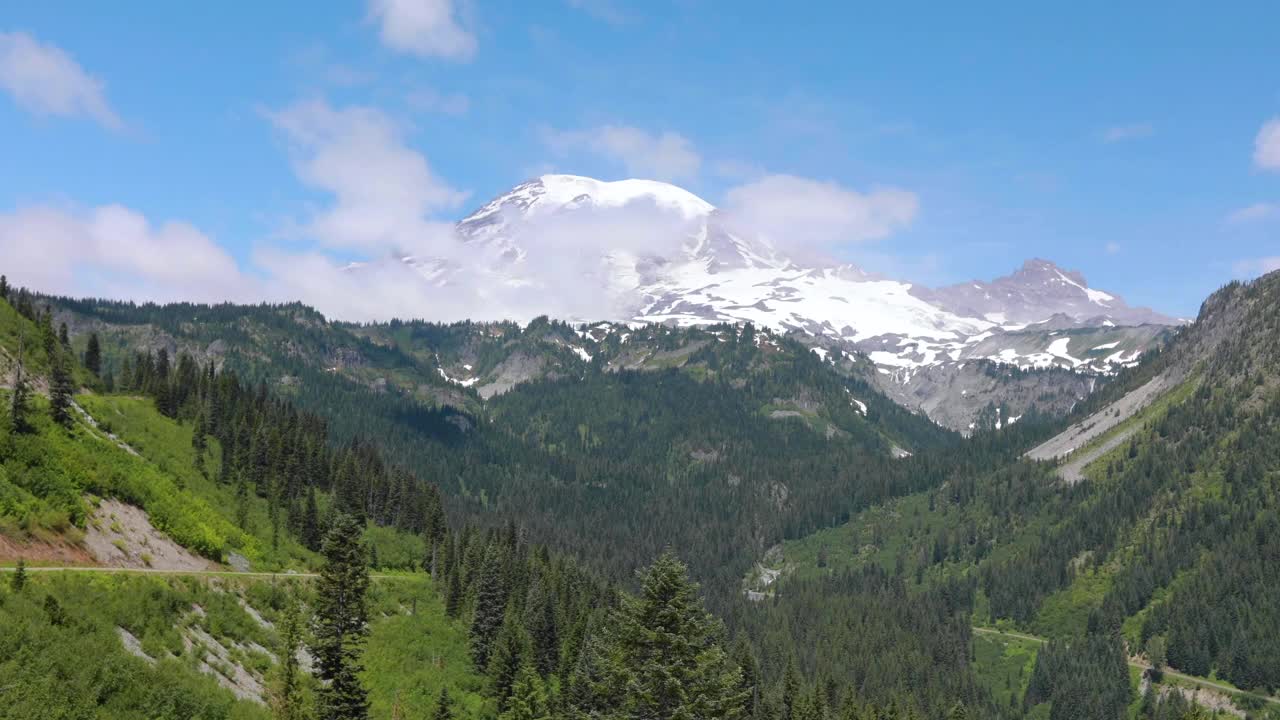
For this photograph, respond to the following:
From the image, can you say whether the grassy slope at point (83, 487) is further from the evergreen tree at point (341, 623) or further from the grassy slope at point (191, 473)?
the evergreen tree at point (341, 623)

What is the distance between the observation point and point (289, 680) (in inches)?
1903

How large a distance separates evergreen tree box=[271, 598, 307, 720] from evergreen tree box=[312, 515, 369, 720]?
1256 mm

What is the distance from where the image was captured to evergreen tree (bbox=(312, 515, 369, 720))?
50000 millimetres

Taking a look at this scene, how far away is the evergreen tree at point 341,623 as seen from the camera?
5000 cm

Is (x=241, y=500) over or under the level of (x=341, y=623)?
over

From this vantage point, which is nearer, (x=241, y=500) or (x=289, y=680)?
(x=289, y=680)

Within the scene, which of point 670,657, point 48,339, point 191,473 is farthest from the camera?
point 191,473

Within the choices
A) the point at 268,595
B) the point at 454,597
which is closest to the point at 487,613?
the point at 454,597

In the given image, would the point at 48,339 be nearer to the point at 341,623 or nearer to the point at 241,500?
the point at 241,500

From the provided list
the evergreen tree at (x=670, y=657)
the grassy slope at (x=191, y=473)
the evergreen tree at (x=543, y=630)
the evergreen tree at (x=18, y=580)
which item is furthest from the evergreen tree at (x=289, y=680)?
the evergreen tree at (x=543, y=630)

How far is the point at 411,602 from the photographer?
10025 centimetres

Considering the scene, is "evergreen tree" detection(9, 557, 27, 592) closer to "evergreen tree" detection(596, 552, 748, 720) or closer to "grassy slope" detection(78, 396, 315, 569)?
"evergreen tree" detection(596, 552, 748, 720)

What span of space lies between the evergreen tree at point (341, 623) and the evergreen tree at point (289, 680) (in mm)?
1256

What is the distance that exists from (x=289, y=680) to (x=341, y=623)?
554 cm
